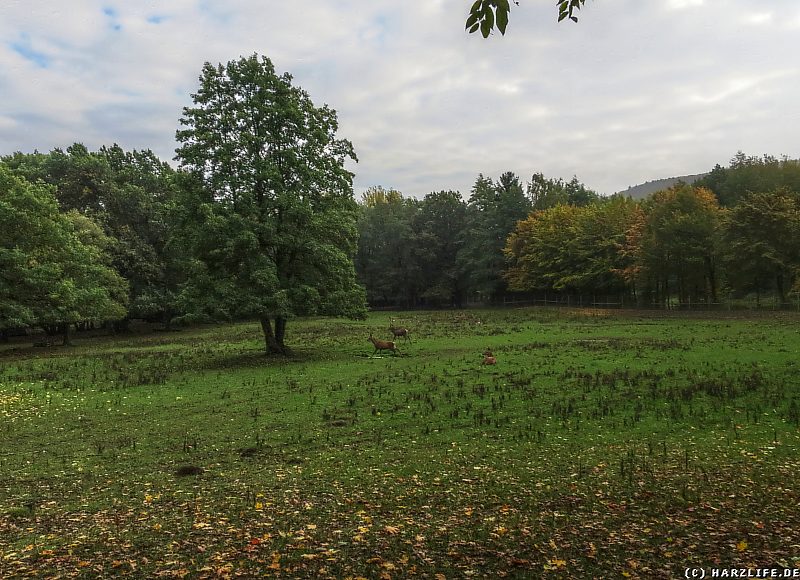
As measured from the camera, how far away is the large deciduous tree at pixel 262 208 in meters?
24.9

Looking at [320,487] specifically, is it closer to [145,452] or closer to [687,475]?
[145,452]

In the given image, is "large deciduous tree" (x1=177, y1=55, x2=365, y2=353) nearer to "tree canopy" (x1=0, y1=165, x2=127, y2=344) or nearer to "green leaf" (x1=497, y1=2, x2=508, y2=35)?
"tree canopy" (x1=0, y1=165, x2=127, y2=344)

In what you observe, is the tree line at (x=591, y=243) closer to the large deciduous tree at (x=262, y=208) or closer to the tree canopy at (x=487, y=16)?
the large deciduous tree at (x=262, y=208)

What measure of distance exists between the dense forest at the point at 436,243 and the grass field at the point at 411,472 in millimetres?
11693

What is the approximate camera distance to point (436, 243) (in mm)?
87375

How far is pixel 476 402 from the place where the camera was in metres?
14.3

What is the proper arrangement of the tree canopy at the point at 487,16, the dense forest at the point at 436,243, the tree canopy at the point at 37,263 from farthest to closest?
the dense forest at the point at 436,243 → the tree canopy at the point at 37,263 → the tree canopy at the point at 487,16

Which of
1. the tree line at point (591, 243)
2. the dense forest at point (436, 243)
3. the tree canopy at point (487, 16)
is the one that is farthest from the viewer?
the tree line at point (591, 243)

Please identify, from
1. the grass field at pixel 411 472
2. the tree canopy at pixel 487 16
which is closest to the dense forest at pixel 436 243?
the grass field at pixel 411 472

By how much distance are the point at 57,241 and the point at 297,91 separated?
19.8 meters

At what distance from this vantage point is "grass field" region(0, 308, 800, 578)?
5602 millimetres

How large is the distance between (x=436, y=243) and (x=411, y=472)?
79561mm

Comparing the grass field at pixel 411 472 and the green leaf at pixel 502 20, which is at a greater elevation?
the green leaf at pixel 502 20

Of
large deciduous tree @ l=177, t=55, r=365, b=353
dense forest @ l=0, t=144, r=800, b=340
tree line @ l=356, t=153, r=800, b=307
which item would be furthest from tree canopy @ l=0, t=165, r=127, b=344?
tree line @ l=356, t=153, r=800, b=307
